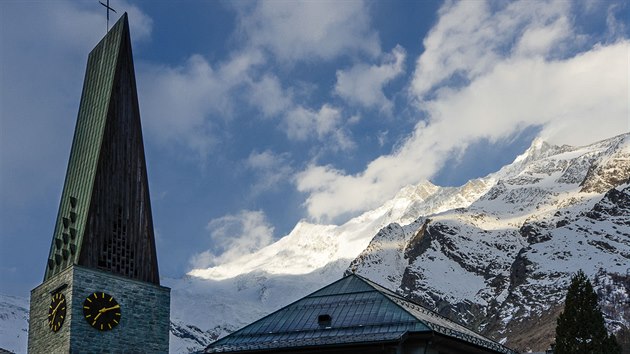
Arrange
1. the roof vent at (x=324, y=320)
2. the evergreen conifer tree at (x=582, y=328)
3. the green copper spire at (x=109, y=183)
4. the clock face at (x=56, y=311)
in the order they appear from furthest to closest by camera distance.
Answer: the evergreen conifer tree at (x=582, y=328) < the green copper spire at (x=109, y=183) < the clock face at (x=56, y=311) < the roof vent at (x=324, y=320)

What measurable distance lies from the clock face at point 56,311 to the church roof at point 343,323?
15061 mm

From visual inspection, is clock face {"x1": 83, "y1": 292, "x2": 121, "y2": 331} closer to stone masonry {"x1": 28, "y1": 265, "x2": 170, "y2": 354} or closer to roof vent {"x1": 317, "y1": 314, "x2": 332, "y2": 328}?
stone masonry {"x1": 28, "y1": 265, "x2": 170, "y2": 354}

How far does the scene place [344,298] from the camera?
44.7 metres

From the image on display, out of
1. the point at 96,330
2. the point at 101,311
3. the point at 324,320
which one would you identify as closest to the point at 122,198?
the point at 101,311

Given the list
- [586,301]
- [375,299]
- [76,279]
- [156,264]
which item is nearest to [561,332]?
[586,301]

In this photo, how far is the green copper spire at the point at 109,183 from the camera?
187 ft

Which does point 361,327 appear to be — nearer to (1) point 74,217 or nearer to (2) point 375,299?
(2) point 375,299

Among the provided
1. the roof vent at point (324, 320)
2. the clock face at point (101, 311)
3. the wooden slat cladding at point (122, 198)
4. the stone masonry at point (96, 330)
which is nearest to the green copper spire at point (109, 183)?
the wooden slat cladding at point (122, 198)

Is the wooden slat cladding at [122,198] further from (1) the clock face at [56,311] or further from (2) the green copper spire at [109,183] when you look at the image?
(1) the clock face at [56,311]

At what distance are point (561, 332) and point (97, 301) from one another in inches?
1150

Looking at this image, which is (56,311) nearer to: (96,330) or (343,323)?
(96,330)

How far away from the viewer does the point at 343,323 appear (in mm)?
41781

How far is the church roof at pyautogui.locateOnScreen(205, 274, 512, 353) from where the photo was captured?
4003 centimetres

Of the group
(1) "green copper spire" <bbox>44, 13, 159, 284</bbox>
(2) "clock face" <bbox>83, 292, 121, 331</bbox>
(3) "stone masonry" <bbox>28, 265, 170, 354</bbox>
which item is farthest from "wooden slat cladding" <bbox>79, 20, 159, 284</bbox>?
(2) "clock face" <bbox>83, 292, 121, 331</bbox>
